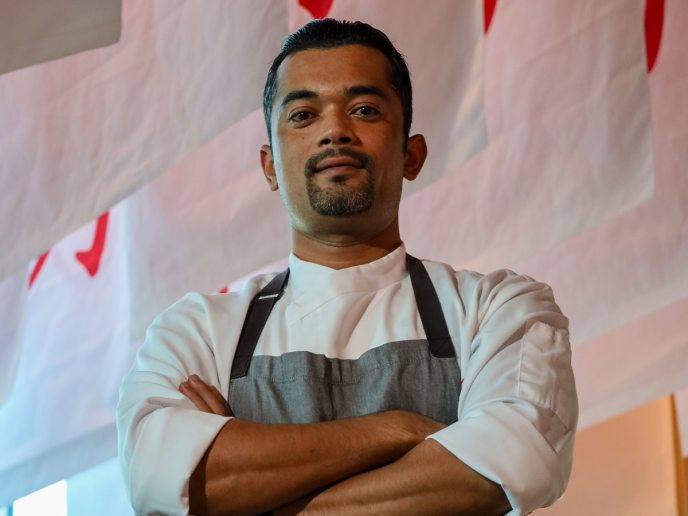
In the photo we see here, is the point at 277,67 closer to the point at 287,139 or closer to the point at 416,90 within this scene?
the point at 287,139

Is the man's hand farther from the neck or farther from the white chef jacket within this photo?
the neck

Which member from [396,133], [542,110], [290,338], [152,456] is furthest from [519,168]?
[152,456]

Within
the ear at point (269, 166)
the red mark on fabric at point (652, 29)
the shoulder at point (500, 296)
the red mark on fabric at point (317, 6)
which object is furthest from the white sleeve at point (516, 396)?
the red mark on fabric at point (652, 29)

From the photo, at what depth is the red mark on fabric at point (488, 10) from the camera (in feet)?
11.7

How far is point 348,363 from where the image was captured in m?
1.98

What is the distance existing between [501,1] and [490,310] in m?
1.84

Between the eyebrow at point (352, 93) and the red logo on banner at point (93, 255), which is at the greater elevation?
the red logo on banner at point (93, 255)

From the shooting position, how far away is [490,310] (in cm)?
200

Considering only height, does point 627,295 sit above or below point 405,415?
above

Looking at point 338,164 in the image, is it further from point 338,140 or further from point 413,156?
point 413,156

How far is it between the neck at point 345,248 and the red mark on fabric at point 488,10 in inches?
61.4

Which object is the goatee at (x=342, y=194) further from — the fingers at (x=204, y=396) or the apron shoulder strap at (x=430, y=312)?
the fingers at (x=204, y=396)

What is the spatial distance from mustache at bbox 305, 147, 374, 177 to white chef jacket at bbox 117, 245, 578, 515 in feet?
0.56

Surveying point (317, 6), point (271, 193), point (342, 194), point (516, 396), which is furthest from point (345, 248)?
point (317, 6)
